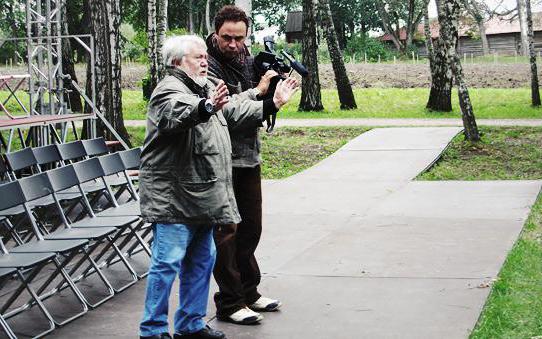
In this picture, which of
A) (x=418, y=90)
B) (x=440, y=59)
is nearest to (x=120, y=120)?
(x=440, y=59)

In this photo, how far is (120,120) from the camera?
19.4 metres

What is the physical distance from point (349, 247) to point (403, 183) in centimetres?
460

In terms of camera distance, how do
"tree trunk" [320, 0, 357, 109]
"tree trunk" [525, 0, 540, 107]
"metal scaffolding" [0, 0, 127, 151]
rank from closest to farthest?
"metal scaffolding" [0, 0, 127, 151]
"tree trunk" [525, 0, 540, 107]
"tree trunk" [320, 0, 357, 109]

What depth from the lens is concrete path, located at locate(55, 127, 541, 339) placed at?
671 centimetres

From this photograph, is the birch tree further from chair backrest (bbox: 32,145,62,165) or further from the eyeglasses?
the eyeglasses

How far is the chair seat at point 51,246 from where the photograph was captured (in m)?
6.82

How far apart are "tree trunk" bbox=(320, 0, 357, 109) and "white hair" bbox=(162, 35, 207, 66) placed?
2159 cm

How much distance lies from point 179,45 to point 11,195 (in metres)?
1.91

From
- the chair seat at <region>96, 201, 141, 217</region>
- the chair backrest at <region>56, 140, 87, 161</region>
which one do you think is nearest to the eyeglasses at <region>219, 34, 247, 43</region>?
the chair seat at <region>96, 201, 141, 217</region>

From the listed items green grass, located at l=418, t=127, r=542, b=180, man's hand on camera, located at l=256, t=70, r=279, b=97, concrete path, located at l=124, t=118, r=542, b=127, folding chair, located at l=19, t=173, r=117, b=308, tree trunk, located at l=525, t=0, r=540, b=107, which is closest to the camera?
man's hand on camera, located at l=256, t=70, r=279, b=97

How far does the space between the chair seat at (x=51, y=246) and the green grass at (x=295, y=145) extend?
867 cm

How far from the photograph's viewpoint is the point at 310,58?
1050 inches

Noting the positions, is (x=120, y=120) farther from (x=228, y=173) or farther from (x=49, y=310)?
(x=228, y=173)

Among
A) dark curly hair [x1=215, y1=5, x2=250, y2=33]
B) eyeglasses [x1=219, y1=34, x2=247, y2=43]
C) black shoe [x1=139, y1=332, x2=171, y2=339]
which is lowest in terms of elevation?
black shoe [x1=139, y1=332, x2=171, y2=339]
